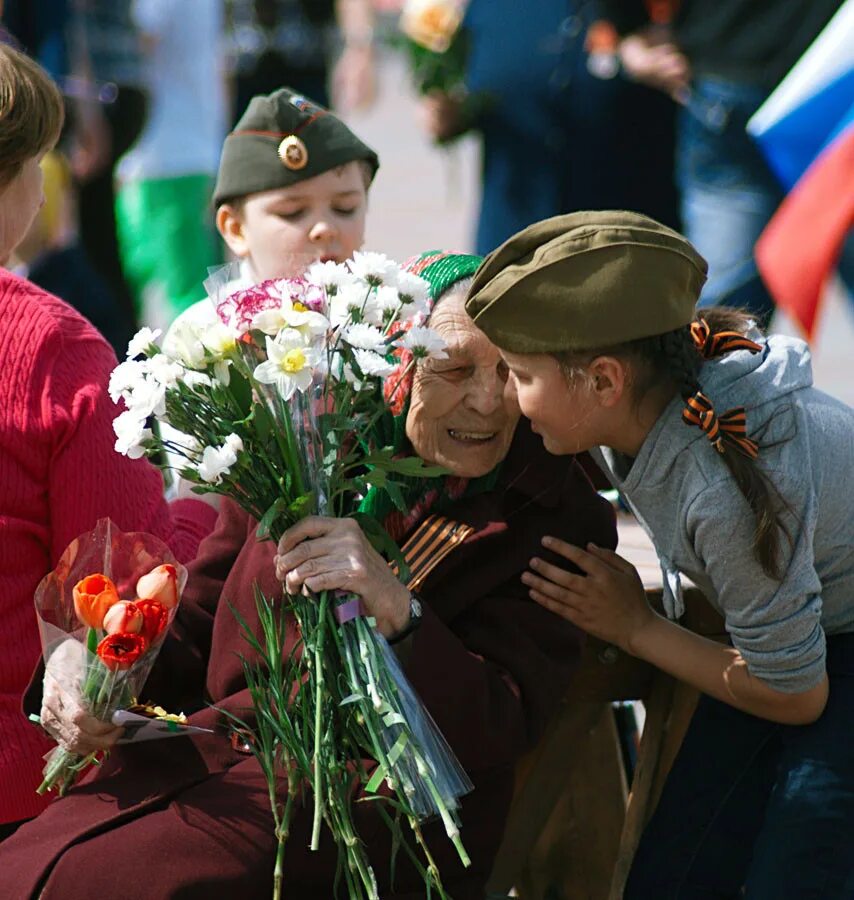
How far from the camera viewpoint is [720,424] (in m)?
2.55

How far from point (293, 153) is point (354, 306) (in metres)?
1.44

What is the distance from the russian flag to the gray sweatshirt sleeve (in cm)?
264

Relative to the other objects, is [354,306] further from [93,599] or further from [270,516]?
[93,599]

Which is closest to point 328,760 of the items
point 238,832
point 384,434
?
point 238,832

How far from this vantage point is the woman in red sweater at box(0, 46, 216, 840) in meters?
2.66

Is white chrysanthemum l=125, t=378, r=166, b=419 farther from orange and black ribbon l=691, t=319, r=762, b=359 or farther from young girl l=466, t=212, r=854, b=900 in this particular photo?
orange and black ribbon l=691, t=319, r=762, b=359

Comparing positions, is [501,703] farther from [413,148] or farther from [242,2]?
[413,148]

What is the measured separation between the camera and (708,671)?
2840 millimetres

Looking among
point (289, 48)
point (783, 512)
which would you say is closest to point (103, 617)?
point (783, 512)

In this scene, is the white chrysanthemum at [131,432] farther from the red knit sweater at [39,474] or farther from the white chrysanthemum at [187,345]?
the red knit sweater at [39,474]

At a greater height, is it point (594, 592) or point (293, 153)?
point (293, 153)

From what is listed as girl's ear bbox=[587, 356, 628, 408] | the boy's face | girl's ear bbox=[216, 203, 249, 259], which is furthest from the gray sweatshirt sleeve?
girl's ear bbox=[216, 203, 249, 259]

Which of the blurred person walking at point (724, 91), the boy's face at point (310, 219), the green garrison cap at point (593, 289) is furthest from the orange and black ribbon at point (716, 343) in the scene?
the blurred person walking at point (724, 91)

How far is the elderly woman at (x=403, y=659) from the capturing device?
8.48 ft
